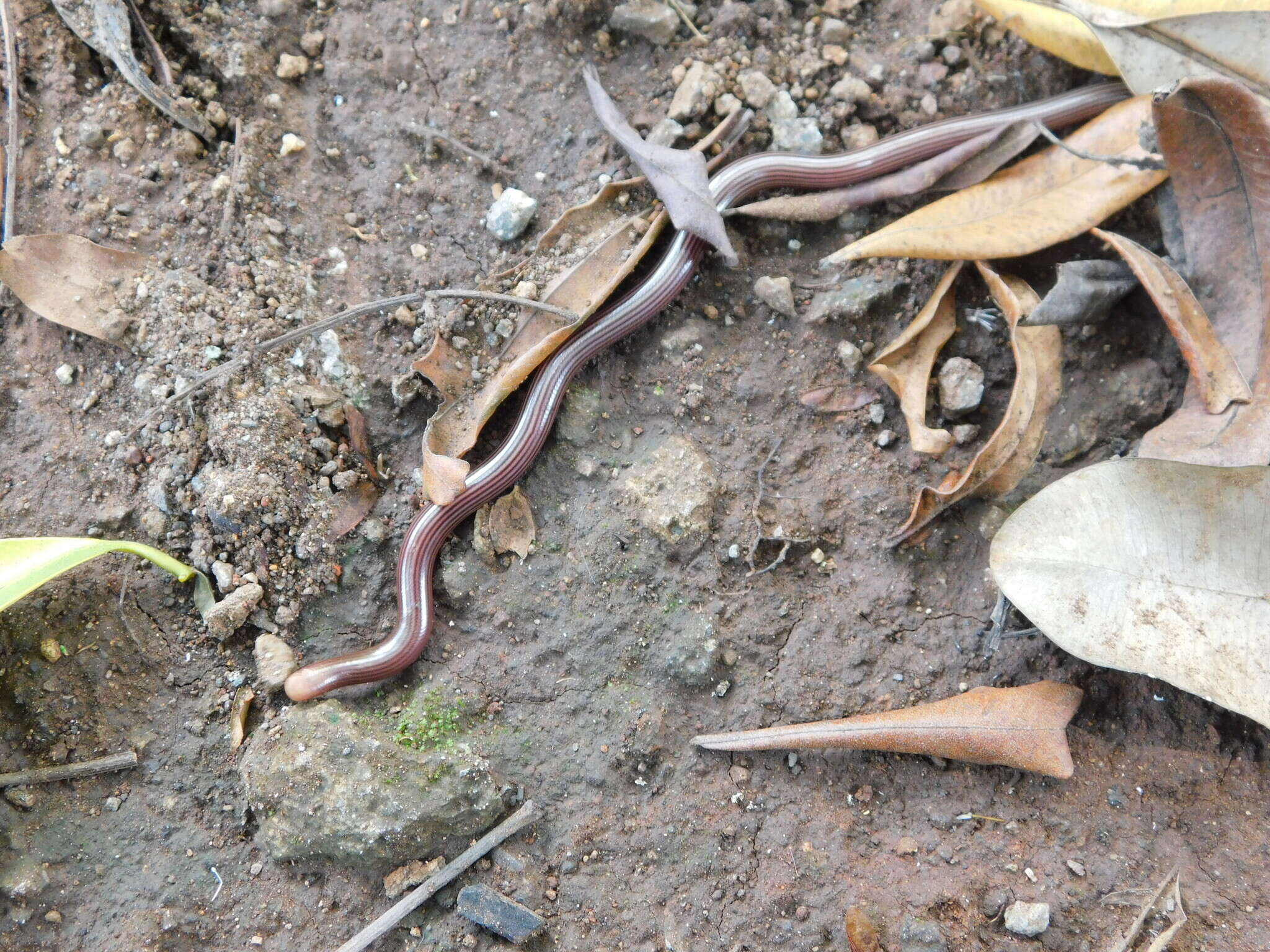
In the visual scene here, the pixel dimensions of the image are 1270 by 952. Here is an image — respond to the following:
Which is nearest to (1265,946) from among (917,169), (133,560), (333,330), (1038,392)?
(1038,392)

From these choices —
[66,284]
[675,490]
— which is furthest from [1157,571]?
[66,284]

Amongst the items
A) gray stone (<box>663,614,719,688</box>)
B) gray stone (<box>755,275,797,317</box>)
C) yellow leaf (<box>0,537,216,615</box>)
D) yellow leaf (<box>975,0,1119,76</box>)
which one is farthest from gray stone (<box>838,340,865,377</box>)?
yellow leaf (<box>0,537,216,615</box>)

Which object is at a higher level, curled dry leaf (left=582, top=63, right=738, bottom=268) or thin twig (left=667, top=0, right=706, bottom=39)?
thin twig (left=667, top=0, right=706, bottom=39)

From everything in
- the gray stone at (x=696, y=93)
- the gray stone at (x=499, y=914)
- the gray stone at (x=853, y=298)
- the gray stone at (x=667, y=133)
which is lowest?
the gray stone at (x=499, y=914)

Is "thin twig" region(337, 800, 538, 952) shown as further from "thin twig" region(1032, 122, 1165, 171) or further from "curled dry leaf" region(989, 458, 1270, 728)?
"thin twig" region(1032, 122, 1165, 171)

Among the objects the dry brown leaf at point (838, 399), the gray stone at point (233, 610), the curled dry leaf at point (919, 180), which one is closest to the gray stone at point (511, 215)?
the curled dry leaf at point (919, 180)

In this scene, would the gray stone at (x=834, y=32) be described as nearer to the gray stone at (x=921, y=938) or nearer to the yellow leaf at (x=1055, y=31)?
the yellow leaf at (x=1055, y=31)
